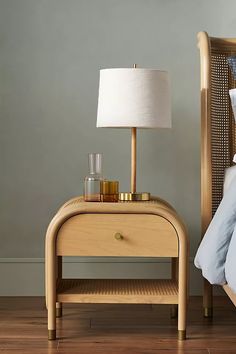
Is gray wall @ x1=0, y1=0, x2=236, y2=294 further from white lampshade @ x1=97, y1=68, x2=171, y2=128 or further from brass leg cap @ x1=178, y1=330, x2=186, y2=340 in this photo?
brass leg cap @ x1=178, y1=330, x2=186, y2=340

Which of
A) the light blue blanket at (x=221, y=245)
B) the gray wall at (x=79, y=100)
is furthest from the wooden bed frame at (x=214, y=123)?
the light blue blanket at (x=221, y=245)

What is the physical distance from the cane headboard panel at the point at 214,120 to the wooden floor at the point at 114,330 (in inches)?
14.9

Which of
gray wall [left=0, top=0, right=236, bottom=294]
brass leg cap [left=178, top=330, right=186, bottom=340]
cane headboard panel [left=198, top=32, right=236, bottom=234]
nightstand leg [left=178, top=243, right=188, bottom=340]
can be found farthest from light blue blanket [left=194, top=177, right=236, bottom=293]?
gray wall [left=0, top=0, right=236, bottom=294]

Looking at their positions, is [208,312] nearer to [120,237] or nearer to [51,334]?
[120,237]

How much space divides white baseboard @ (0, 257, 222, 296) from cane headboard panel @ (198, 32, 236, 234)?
445 mm

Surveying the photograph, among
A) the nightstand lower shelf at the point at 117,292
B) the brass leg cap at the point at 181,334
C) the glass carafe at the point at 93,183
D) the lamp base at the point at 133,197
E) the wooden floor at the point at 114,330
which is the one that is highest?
the glass carafe at the point at 93,183

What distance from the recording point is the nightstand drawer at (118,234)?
254 cm

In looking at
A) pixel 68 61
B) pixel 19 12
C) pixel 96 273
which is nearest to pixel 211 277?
pixel 96 273

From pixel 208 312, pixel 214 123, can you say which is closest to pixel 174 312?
pixel 208 312

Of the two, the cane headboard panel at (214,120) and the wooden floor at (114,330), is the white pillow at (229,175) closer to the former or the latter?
the cane headboard panel at (214,120)

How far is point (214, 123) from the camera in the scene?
2924 millimetres

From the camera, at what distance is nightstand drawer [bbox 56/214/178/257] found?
2.54m

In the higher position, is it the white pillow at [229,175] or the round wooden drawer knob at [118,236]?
the white pillow at [229,175]

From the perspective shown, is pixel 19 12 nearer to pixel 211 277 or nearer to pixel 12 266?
pixel 12 266
